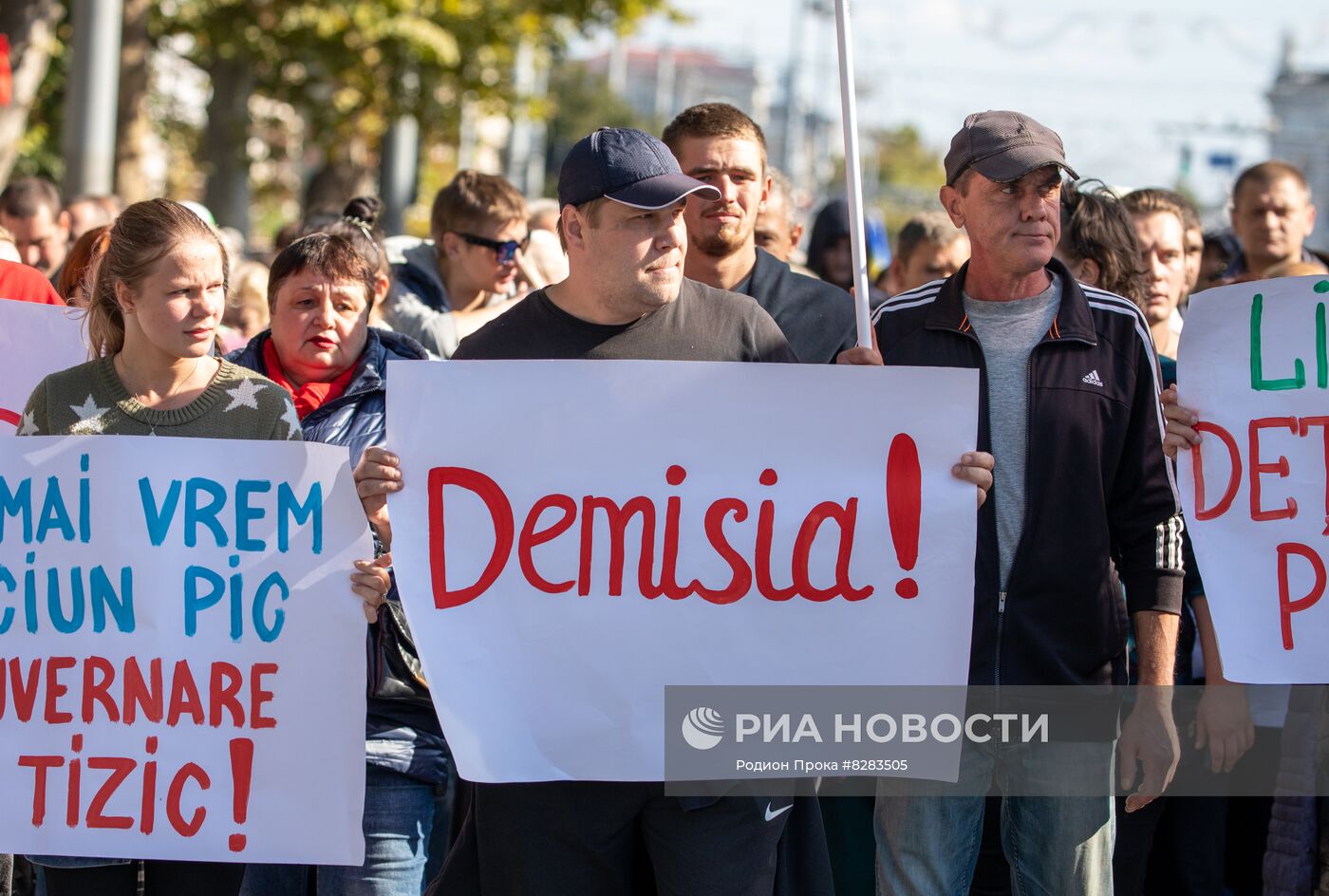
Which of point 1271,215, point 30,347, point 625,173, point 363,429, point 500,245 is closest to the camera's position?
point 625,173

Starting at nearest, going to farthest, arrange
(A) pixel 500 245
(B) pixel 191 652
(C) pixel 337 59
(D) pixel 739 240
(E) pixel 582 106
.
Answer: (B) pixel 191 652, (D) pixel 739 240, (A) pixel 500 245, (C) pixel 337 59, (E) pixel 582 106

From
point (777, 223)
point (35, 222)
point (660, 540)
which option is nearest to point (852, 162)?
point (660, 540)

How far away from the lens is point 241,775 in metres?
3.18

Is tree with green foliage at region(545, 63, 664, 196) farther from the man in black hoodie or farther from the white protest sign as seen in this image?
the white protest sign

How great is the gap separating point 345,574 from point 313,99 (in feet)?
52.1

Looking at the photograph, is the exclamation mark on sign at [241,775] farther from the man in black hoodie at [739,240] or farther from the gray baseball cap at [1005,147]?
the gray baseball cap at [1005,147]

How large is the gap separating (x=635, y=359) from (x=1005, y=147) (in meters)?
0.85

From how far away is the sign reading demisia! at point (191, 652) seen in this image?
125 inches

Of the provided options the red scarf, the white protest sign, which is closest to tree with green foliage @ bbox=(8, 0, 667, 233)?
the white protest sign

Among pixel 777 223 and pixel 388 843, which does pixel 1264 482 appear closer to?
pixel 388 843

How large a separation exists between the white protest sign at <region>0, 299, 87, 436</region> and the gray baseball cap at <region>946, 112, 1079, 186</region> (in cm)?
209

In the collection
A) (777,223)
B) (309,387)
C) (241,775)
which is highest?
(777,223)

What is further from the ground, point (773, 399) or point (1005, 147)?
point (1005, 147)

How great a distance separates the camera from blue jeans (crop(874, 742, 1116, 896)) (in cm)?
320
